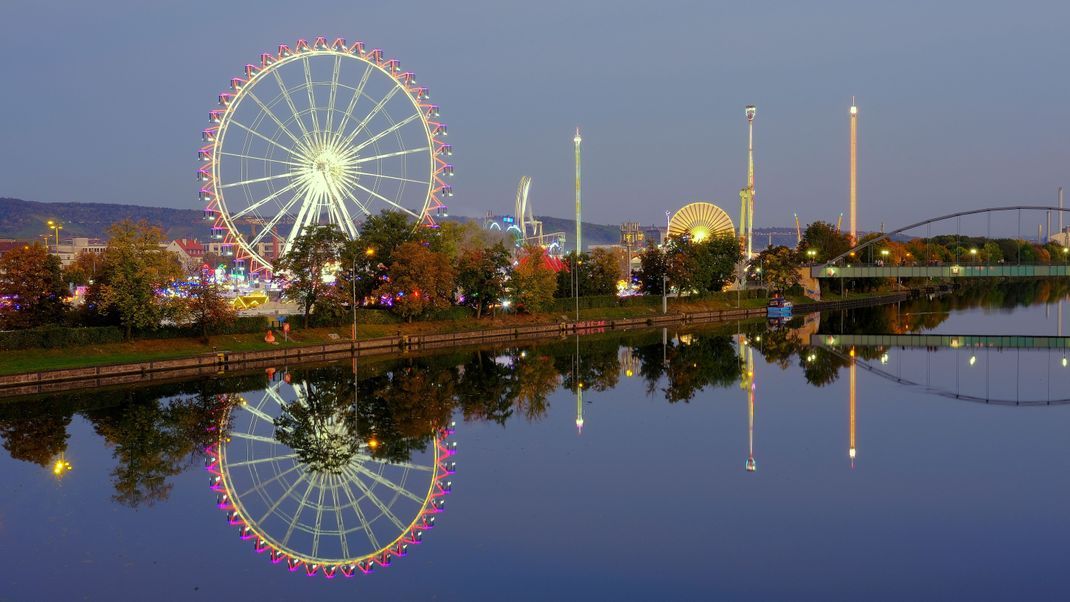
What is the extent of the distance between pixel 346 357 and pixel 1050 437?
37358mm

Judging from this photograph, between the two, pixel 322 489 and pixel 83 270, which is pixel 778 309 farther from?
pixel 322 489

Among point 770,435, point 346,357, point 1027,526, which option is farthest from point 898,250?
point 1027,526

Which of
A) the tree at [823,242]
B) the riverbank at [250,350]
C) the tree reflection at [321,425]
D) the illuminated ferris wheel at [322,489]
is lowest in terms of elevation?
the illuminated ferris wheel at [322,489]

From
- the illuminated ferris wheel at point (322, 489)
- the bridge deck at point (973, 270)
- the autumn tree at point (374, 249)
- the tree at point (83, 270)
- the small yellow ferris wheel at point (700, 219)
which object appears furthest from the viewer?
the small yellow ferris wheel at point (700, 219)

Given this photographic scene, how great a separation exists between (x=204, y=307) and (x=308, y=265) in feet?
32.7

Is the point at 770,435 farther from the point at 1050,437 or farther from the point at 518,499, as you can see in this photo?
the point at 518,499

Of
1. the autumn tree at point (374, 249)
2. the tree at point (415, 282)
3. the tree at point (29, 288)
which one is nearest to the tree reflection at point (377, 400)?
the tree at point (415, 282)

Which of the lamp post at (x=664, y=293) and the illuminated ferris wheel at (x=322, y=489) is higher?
the lamp post at (x=664, y=293)

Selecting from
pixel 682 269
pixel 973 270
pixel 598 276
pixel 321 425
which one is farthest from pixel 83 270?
pixel 973 270

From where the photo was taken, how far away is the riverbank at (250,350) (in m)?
47.9

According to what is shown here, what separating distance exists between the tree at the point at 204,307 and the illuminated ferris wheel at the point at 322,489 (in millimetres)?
16172

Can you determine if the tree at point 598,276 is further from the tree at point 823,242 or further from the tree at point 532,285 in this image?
the tree at point 823,242

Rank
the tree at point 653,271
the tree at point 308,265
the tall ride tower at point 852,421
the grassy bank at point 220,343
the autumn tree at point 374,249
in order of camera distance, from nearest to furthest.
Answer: the tall ride tower at point 852,421 → the grassy bank at point 220,343 → the tree at point 308,265 → the autumn tree at point 374,249 → the tree at point 653,271

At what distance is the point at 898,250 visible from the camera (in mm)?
167375
